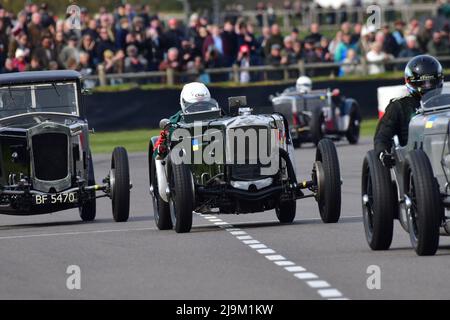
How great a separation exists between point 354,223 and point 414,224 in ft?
11.0

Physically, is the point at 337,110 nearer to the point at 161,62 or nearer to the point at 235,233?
the point at 161,62

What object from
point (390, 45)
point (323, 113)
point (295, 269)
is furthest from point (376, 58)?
point (295, 269)

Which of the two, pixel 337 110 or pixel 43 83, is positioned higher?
pixel 43 83

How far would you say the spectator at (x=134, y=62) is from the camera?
35281 mm

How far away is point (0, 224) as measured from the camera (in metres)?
17.3

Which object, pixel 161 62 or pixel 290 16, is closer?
pixel 161 62

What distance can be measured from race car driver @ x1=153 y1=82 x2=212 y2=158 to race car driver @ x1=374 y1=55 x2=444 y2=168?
11.3 feet

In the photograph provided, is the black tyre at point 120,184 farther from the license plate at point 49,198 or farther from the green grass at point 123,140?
the green grass at point 123,140

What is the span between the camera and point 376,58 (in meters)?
37.9

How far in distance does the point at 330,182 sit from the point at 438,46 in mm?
25514

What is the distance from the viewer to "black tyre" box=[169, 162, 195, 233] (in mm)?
13875

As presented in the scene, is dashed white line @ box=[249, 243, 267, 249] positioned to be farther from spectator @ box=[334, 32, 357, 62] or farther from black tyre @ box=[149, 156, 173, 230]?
spectator @ box=[334, 32, 357, 62]

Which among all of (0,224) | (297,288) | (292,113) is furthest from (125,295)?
(292,113)

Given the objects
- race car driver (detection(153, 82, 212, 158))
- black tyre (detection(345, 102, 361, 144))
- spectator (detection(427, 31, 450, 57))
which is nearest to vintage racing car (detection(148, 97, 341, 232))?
race car driver (detection(153, 82, 212, 158))
